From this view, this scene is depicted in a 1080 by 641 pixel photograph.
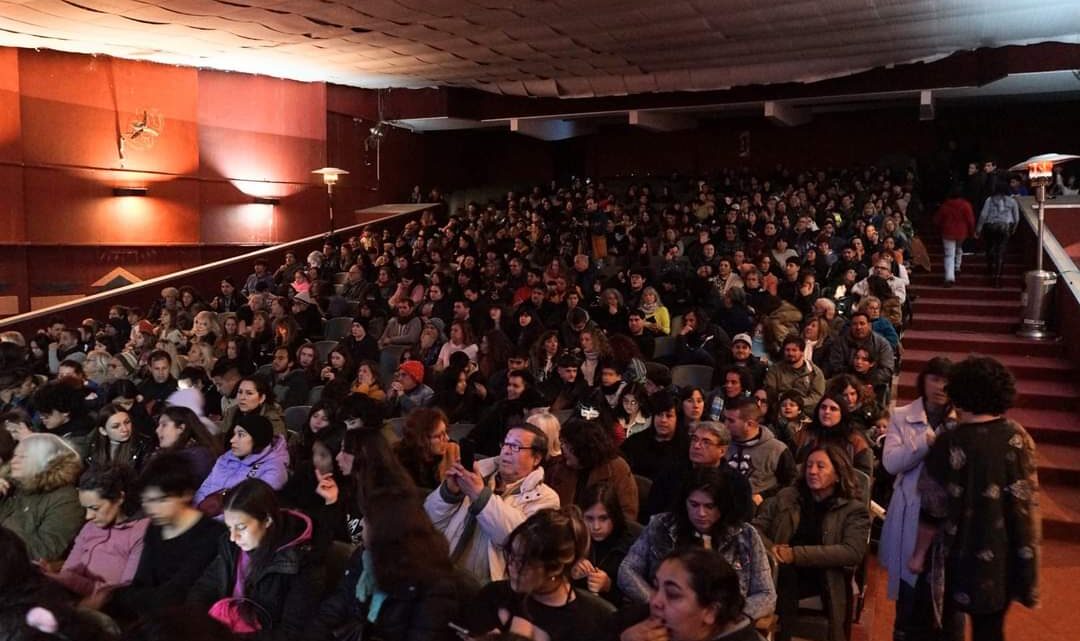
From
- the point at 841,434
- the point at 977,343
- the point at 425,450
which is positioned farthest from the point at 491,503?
the point at 977,343

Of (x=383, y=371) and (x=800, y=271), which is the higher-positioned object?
(x=800, y=271)

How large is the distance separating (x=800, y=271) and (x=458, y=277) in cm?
344

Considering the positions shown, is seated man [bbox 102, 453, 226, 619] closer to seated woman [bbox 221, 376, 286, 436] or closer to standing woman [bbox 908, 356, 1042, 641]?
seated woman [bbox 221, 376, 286, 436]

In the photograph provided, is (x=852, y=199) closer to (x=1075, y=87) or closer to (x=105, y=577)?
(x=1075, y=87)

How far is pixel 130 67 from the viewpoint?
11.0 m

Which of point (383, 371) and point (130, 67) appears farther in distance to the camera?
point (130, 67)

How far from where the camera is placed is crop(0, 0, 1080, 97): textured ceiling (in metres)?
8.02

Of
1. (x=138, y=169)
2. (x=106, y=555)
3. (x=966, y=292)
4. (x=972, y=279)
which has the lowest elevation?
(x=106, y=555)

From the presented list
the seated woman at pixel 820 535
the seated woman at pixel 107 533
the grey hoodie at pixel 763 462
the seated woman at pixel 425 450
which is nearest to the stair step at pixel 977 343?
the grey hoodie at pixel 763 462

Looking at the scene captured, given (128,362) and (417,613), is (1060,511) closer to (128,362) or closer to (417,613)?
(417,613)

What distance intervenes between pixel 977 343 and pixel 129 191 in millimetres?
9987

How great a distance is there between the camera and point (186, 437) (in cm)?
412

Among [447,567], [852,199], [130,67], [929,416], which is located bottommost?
[447,567]

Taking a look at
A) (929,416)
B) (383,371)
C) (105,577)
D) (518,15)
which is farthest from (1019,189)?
(105,577)
